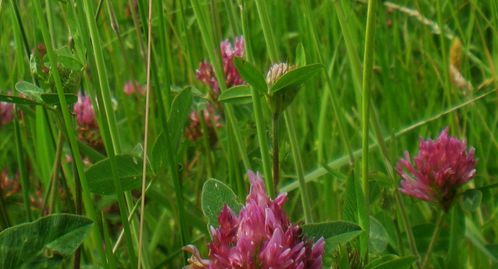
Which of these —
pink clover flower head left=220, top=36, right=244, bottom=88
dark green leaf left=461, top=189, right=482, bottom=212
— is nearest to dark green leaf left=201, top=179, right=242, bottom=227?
dark green leaf left=461, top=189, right=482, bottom=212

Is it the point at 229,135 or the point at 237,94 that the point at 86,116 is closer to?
the point at 229,135

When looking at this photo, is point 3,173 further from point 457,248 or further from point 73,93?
point 457,248

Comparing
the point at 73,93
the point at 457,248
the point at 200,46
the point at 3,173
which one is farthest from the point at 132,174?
the point at 200,46

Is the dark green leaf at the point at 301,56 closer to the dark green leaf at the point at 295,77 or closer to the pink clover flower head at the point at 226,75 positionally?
the dark green leaf at the point at 295,77

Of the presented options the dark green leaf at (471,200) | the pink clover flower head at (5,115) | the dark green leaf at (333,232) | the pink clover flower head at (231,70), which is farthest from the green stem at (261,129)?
the pink clover flower head at (5,115)

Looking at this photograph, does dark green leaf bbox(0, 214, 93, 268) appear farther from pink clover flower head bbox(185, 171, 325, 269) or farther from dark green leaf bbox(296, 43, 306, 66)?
dark green leaf bbox(296, 43, 306, 66)

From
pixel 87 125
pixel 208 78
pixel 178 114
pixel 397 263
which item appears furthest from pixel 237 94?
pixel 87 125

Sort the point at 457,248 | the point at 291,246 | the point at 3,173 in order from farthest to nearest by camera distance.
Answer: the point at 3,173 → the point at 457,248 → the point at 291,246
